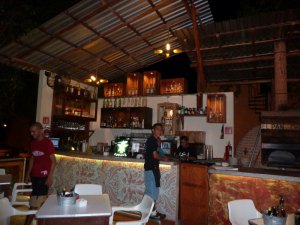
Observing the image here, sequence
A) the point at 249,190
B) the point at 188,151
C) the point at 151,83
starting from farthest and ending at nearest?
the point at 151,83, the point at 188,151, the point at 249,190

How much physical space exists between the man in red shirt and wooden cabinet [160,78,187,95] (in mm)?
4900

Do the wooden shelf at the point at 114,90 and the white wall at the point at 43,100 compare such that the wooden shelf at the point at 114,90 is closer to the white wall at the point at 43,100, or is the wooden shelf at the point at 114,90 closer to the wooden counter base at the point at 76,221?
the white wall at the point at 43,100

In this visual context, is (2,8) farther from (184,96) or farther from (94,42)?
(184,96)

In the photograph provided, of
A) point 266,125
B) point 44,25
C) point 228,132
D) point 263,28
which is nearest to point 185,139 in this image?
point 228,132

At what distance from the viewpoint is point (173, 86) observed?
830 centimetres

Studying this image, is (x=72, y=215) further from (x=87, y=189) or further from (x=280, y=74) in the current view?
(x=280, y=74)

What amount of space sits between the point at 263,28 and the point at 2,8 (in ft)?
17.3

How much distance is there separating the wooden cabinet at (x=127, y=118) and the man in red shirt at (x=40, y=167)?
4091 millimetres

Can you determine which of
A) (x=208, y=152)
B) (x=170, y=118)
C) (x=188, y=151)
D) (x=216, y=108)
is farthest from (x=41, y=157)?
(x=216, y=108)

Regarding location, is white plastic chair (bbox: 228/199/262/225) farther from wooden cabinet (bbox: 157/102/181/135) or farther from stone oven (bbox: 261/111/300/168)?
wooden cabinet (bbox: 157/102/181/135)

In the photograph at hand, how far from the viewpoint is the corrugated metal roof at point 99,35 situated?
626cm

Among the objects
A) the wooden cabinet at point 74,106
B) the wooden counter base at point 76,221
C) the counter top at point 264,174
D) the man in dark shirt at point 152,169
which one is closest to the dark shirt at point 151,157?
the man in dark shirt at point 152,169

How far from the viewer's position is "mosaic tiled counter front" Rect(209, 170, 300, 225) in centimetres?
391

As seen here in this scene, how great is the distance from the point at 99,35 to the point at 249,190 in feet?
17.9
